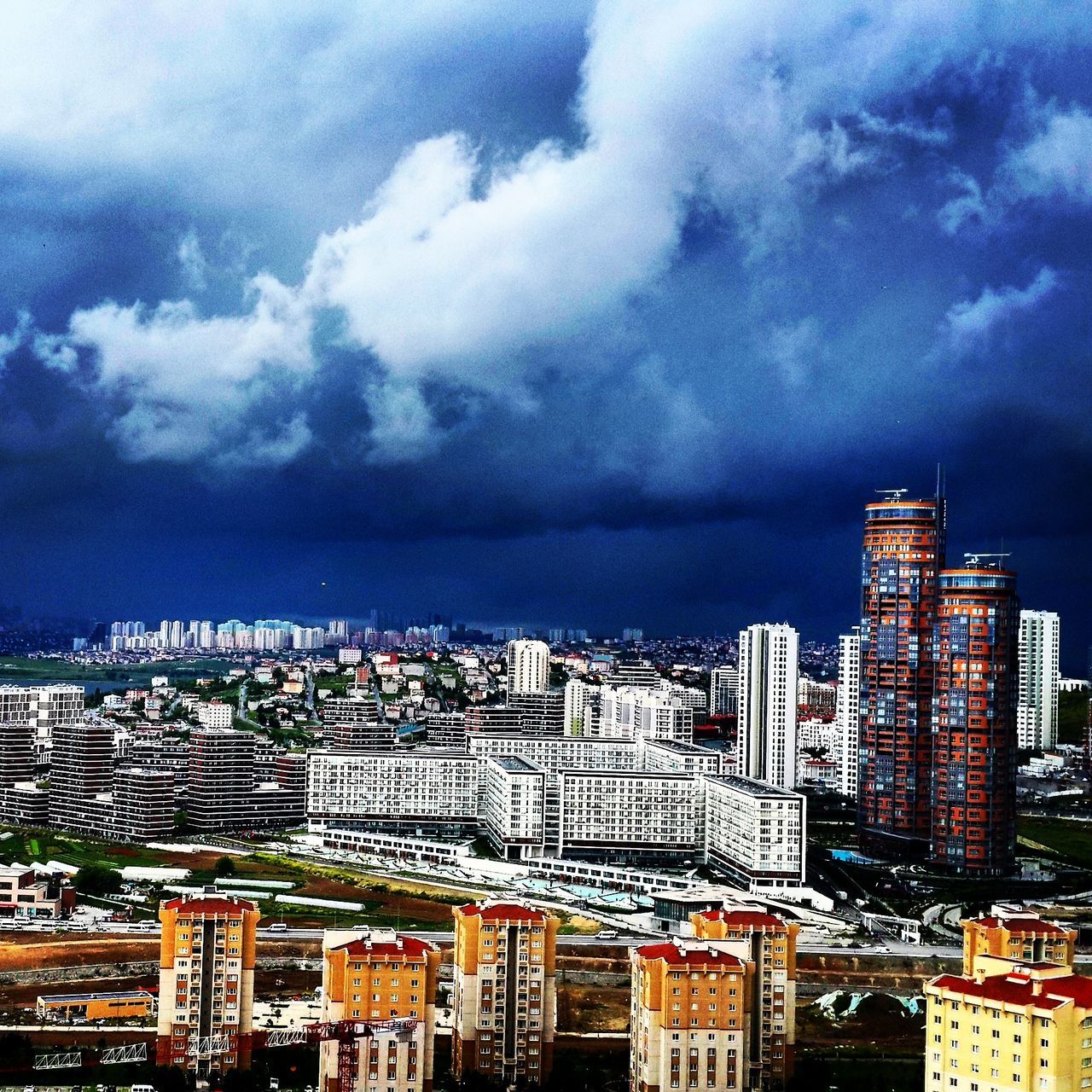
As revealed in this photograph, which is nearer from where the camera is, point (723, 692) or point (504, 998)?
point (504, 998)

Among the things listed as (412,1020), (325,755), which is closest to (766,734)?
(325,755)

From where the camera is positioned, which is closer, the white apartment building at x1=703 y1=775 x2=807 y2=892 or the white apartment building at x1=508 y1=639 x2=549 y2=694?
the white apartment building at x1=703 y1=775 x2=807 y2=892

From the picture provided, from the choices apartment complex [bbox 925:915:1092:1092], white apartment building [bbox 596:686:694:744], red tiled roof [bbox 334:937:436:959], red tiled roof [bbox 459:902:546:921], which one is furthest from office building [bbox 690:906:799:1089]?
white apartment building [bbox 596:686:694:744]

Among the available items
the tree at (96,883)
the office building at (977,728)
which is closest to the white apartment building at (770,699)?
the office building at (977,728)

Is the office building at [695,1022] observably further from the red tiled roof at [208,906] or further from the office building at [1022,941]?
the red tiled roof at [208,906]

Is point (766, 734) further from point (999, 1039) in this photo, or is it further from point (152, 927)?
point (999, 1039)

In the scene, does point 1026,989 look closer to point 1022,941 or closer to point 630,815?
point 1022,941

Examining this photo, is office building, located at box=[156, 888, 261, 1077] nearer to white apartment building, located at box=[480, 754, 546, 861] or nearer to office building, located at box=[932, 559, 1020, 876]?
white apartment building, located at box=[480, 754, 546, 861]

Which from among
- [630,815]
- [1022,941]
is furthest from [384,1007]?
[630,815]
